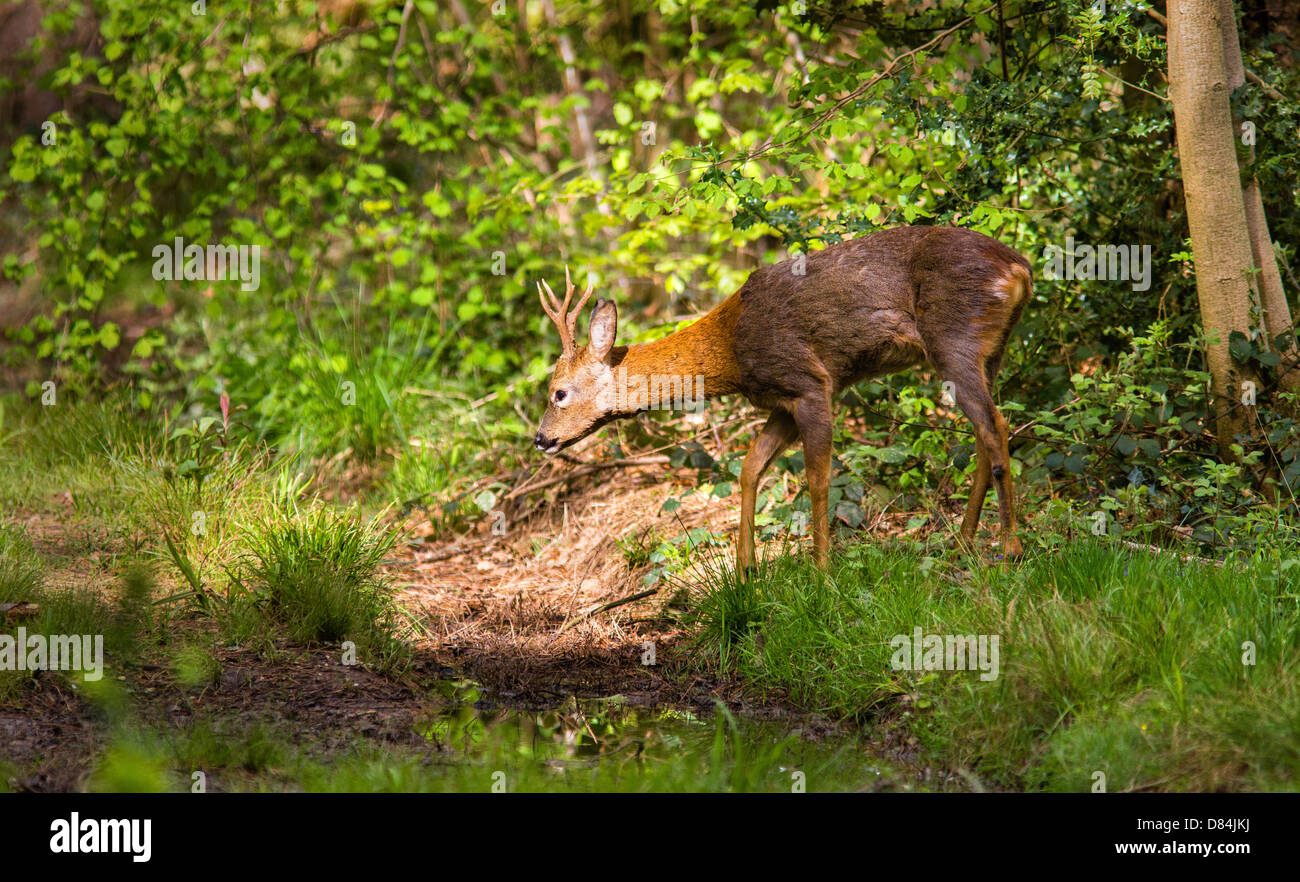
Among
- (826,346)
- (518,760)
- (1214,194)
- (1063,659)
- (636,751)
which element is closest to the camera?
(1063,659)

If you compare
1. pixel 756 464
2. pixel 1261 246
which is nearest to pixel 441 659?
pixel 756 464

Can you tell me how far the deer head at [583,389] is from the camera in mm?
6062

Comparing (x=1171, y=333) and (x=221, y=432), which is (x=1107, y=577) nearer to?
(x=1171, y=333)

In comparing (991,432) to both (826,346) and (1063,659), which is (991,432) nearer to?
(826,346)

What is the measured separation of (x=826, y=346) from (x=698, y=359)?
2.21 ft

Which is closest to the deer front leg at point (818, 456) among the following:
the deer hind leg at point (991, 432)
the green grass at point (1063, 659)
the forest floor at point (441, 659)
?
the green grass at point (1063, 659)

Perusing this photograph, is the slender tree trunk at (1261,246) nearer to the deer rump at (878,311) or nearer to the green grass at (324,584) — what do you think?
the deer rump at (878,311)

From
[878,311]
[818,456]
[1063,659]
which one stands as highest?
[878,311]

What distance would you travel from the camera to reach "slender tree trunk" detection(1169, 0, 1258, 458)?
5.77 m

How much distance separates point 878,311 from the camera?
18.4ft

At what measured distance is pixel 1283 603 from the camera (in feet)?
14.6

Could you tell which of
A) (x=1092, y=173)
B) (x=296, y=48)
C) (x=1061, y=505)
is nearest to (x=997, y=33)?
(x=1092, y=173)

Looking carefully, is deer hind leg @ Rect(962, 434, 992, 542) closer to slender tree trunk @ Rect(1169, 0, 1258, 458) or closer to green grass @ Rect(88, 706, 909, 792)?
slender tree trunk @ Rect(1169, 0, 1258, 458)

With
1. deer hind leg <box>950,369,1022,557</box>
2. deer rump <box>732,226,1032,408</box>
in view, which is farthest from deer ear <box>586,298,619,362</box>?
deer hind leg <box>950,369,1022,557</box>
